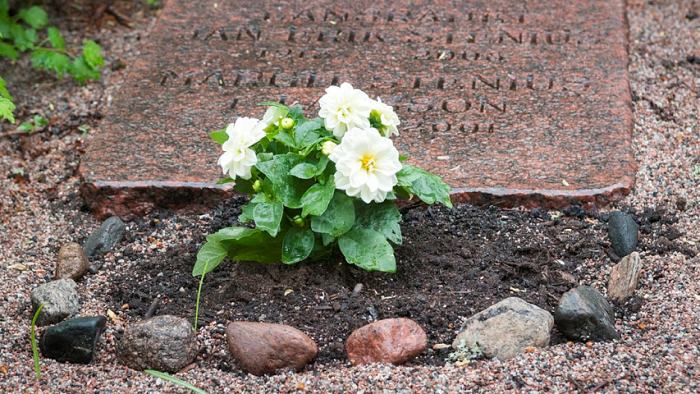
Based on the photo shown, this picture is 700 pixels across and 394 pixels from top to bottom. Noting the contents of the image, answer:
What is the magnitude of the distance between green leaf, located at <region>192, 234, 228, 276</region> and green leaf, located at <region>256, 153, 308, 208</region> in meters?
0.34

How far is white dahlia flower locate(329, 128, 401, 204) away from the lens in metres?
2.67

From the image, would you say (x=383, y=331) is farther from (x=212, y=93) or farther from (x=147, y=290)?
(x=212, y=93)

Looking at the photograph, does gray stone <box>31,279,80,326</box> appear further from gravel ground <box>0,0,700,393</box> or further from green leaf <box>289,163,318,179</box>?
green leaf <box>289,163,318,179</box>

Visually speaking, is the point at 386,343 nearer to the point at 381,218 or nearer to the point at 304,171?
the point at 381,218

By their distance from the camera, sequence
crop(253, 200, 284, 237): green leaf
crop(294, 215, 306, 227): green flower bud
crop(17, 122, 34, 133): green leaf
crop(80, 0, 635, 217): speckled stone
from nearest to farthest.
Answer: crop(253, 200, 284, 237): green leaf, crop(294, 215, 306, 227): green flower bud, crop(80, 0, 635, 217): speckled stone, crop(17, 122, 34, 133): green leaf

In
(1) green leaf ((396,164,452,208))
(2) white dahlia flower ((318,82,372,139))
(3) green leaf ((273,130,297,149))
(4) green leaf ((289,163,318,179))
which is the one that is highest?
(2) white dahlia flower ((318,82,372,139))

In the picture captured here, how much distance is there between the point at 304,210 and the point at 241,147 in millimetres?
316

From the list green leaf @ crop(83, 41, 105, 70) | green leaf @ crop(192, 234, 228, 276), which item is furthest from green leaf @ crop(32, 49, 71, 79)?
green leaf @ crop(192, 234, 228, 276)

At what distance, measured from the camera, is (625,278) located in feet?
9.82

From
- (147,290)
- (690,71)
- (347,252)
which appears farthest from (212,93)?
(690,71)

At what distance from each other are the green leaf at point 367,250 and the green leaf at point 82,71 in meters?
2.55

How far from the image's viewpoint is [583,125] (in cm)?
398

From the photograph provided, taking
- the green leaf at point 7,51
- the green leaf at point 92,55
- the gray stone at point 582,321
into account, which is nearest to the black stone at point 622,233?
the gray stone at point 582,321

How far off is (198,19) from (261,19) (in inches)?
14.8
